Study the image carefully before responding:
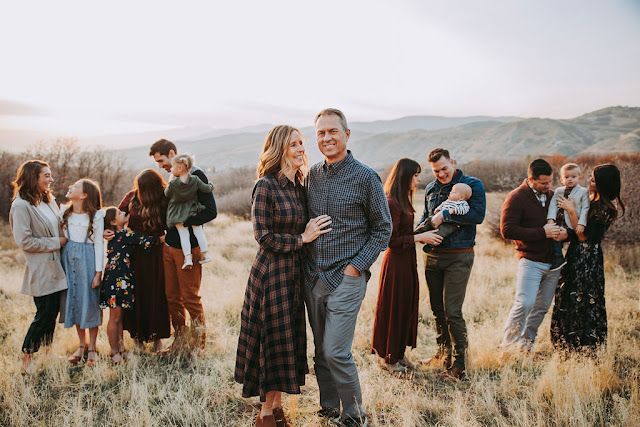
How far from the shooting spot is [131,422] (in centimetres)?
343

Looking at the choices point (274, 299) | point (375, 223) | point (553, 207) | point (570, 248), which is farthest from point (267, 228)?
point (570, 248)

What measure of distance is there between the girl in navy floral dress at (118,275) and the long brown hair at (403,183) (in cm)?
257

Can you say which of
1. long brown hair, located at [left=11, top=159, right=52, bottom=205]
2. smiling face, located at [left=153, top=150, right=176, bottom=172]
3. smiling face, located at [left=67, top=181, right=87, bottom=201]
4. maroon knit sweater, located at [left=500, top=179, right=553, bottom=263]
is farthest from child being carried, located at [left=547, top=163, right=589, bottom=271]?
long brown hair, located at [left=11, top=159, right=52, bottom=205]

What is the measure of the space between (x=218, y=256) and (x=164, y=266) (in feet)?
23.9

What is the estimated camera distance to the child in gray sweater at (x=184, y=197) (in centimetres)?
444

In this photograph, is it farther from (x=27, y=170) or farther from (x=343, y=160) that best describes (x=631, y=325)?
(x=27, y=170)

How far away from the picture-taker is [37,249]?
14.0 ft

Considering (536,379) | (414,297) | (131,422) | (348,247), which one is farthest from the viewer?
(414,297)

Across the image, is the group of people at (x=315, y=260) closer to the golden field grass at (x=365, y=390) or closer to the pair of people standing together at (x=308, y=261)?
the pair of people standing together at (x=308, y=261)

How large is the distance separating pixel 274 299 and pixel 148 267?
6.95 feet

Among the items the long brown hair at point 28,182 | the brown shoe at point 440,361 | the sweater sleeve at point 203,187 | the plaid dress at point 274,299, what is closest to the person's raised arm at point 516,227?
the brown shoe at point 440,361

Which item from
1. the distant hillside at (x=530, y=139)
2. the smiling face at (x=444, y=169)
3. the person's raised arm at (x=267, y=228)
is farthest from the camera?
the distant hillside at (x=530, y=139)

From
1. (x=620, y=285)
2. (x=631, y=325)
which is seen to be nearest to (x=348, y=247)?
(x=631, y=325)

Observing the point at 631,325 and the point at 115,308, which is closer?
the point at 115,308
